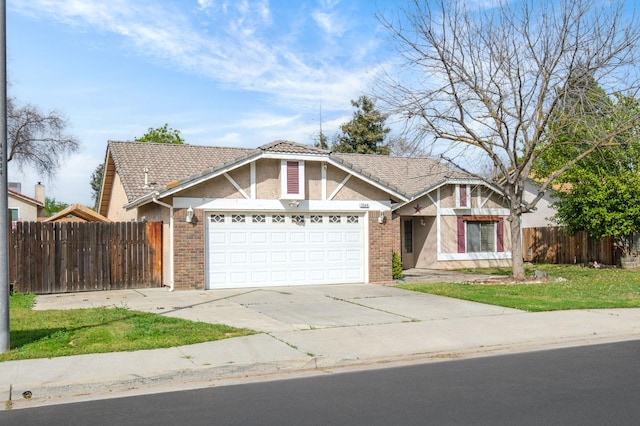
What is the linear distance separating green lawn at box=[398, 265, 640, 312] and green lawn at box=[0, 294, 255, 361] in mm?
7018

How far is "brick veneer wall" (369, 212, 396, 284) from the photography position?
19.9 m

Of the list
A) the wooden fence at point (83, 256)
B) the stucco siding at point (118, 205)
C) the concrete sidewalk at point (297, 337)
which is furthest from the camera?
the stucco siding at point (118, 205)

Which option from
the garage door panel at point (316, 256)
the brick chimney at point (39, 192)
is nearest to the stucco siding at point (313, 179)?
the garage door panel at point (316, 256)

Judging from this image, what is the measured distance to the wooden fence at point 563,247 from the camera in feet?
91.5

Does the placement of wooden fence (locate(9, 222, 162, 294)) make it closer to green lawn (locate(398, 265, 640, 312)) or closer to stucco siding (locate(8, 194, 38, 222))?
green lawn (locate(398, 265, 640, 312))

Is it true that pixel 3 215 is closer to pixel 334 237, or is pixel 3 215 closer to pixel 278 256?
pixel 278 256

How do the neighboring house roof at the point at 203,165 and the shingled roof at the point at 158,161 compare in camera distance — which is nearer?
the neighboring house roof at the point at 203,165

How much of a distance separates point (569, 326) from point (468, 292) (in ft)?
16.9

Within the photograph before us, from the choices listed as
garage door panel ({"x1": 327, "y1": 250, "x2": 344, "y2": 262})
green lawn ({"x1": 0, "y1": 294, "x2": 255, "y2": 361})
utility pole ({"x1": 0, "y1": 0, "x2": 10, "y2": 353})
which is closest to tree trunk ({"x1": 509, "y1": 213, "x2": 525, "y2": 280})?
garage door panel ({"x1": 327, "y1": 250, "x2": 344, "y2": 262})

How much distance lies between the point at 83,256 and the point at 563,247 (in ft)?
71.8

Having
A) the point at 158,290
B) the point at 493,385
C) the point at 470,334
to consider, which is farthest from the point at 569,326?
the point at 158,290

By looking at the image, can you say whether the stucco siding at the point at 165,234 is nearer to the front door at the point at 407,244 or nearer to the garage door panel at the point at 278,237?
the garage door panel at the point at 278,237

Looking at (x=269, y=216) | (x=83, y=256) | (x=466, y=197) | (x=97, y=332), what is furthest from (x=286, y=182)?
(x=466, y=197)

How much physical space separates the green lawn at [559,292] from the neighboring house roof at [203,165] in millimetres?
4237
